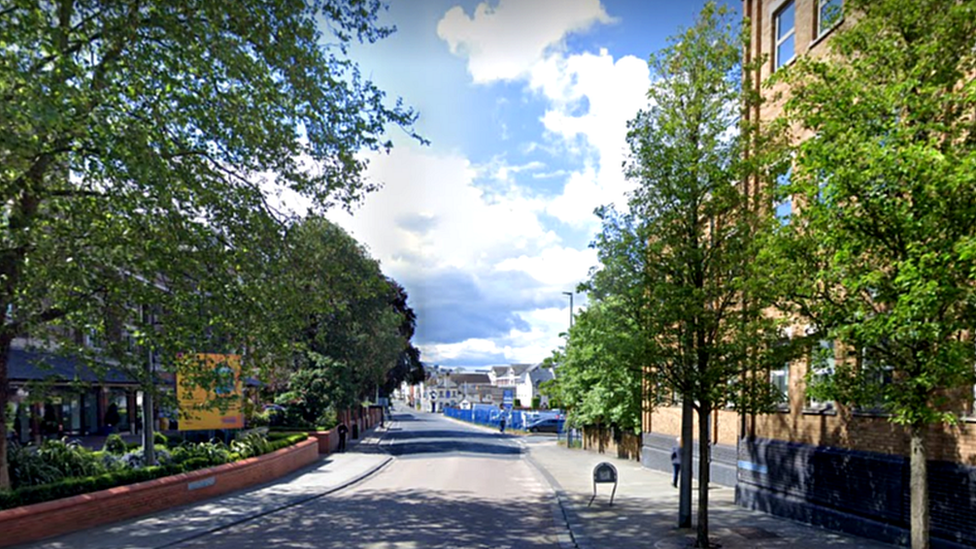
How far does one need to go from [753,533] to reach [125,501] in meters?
11.6

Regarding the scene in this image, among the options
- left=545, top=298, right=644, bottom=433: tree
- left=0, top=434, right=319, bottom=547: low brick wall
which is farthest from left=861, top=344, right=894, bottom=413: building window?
left=0, top=434, right=319, bottom=547: low brick wall

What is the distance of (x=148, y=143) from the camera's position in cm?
891

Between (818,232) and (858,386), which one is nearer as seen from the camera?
(818,232)

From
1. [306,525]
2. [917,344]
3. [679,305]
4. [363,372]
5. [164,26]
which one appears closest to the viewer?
[917,344]

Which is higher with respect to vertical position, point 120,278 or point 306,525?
point 120,278

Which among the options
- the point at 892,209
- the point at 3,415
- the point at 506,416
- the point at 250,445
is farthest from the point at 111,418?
the point at 892,209

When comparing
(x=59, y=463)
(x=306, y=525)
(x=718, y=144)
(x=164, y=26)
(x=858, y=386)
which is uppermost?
(x=164, y=26)

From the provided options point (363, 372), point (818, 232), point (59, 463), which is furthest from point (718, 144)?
point (363, 372)

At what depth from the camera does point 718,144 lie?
34.5 ft

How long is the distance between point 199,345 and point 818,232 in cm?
1021

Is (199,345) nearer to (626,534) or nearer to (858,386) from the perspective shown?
(626,534)

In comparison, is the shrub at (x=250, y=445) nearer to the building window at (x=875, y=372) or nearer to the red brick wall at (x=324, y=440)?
the red brick wall at (x=324, y=440)

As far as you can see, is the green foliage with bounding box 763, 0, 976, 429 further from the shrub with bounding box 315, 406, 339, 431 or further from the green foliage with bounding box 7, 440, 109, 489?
the shrub with bounding box 315, 406, 339, 431

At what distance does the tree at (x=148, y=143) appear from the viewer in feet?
27.6
